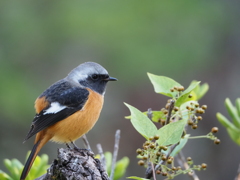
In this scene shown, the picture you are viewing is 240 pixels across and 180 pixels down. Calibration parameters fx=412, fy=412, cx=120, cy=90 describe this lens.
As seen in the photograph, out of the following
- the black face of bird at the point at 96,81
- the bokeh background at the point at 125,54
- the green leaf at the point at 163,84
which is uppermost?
the bokeh background at the point at 125,54

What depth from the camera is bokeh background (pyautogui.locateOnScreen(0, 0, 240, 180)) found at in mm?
10148

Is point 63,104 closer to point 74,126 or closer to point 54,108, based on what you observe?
point 54,108

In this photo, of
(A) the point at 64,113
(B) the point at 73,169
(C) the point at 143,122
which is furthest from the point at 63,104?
(C) the point at 143,122

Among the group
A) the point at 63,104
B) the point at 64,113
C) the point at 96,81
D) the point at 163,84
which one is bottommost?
the point at 163,84

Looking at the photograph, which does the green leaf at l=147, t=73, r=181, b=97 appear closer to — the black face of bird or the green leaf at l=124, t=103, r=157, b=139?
Answer: the green leaf at l=124, t=103, r=157, b=139

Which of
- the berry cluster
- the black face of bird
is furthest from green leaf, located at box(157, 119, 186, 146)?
the black face of bird

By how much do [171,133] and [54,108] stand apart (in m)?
2.22

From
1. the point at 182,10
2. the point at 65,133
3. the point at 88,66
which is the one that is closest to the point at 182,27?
the point at 182,10

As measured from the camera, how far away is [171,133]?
2156mm

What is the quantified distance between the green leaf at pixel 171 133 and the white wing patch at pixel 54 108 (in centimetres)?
210

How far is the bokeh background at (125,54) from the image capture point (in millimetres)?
10148

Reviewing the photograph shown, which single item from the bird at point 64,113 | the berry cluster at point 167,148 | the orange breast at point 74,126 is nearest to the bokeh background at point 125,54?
the bird at point 64,113

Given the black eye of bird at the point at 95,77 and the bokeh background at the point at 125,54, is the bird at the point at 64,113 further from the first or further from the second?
the bokeh background at the point at 125,54

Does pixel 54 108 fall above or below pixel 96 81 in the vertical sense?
below
